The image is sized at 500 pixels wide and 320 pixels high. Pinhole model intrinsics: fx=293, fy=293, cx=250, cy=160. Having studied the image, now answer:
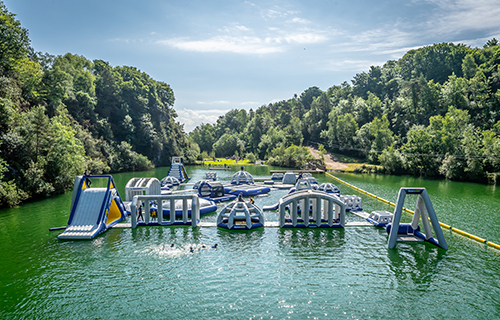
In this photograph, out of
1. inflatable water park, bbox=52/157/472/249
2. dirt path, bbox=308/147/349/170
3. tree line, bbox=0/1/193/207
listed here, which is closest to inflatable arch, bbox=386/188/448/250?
inflatable water park, bbox=52/157/472/249

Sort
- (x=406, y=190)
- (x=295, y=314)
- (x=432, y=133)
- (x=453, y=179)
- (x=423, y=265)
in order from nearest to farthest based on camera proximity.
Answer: (x=295, y=314), (x=423, y=265), (x=406, y=190), (x=453, y=179), (x=432, y=133)

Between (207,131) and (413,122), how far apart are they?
101 metres

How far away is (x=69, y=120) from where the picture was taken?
6097cm

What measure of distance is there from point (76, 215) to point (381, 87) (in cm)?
12941

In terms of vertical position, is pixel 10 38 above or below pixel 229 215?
above

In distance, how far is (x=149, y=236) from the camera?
23188mm

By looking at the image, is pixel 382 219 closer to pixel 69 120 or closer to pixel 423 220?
pixel 423 220

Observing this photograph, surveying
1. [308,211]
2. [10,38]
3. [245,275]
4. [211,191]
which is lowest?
[245,275]

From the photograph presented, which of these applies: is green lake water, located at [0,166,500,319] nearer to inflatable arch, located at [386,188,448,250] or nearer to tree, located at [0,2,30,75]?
inflatable arch, located at [386,188,448,250]

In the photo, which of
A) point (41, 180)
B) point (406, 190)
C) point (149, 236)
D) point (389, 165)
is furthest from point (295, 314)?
point (389, 165)

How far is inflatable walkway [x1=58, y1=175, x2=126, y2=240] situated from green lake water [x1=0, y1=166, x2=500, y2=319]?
79 centimetres

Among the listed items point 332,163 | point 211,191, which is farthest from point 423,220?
point 332,163

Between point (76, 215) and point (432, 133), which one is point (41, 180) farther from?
point (432, 133)

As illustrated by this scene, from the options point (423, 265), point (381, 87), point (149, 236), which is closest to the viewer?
point (423, 265)
